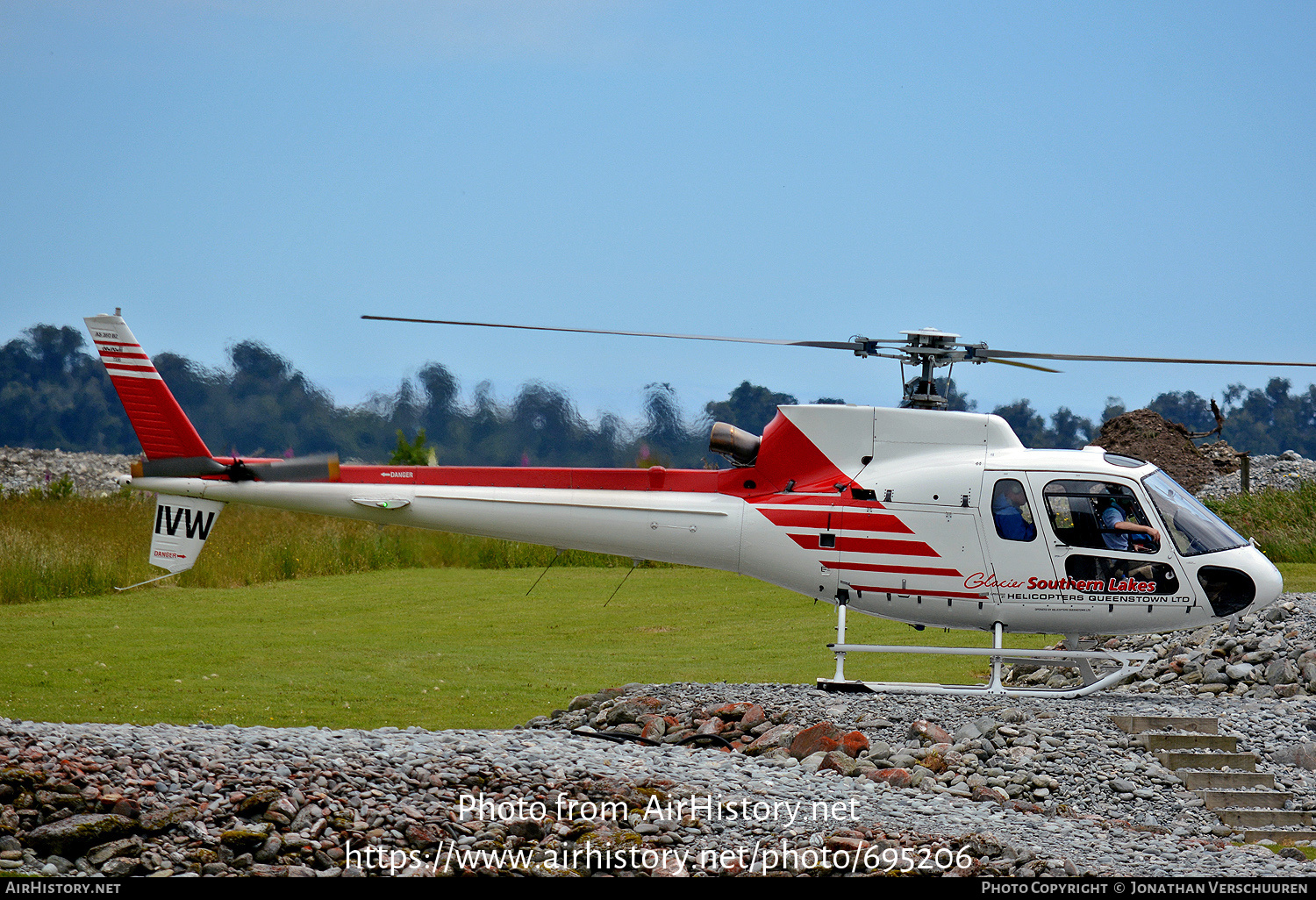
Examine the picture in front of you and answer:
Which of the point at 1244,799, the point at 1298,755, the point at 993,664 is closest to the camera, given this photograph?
the point at 1244,799

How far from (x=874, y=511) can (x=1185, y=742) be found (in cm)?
300

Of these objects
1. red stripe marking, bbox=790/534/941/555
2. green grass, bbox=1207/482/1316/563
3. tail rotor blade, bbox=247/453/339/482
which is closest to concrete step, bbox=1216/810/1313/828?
red stripe marking, bbox=790/534/941/555

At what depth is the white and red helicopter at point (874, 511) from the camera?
32.2ft

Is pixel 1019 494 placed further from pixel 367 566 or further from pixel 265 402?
pixel 265 402

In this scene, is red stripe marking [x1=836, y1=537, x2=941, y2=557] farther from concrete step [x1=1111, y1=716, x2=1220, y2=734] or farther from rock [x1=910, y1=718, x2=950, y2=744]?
concrete step [x1=1111, y1=716, x2=1220, y2=734]

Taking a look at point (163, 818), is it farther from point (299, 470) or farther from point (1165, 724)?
point (1165, 724)

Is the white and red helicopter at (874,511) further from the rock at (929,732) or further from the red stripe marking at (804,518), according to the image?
the rock at (929,732)

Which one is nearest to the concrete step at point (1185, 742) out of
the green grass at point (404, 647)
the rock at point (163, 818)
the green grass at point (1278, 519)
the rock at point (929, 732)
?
the rock at point (929, 732)

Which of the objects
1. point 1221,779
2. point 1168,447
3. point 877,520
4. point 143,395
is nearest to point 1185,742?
point 1221,779

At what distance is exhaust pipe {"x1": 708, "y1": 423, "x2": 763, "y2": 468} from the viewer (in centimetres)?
1044

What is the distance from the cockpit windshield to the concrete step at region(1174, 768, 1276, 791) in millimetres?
2174

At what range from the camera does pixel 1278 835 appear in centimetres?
752

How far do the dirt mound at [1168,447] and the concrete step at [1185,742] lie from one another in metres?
23.6
